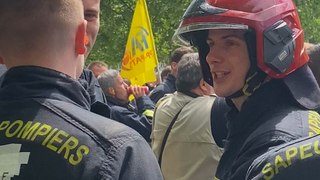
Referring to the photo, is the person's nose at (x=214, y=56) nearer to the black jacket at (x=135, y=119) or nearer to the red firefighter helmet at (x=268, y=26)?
the red firefighter helmet at (x=268, y=26)

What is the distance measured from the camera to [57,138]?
185cm

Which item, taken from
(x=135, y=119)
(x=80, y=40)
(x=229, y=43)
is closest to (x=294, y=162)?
(x=80, y=40)

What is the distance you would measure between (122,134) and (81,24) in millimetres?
383

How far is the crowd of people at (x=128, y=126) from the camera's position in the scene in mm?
1840

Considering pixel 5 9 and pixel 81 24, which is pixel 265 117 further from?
pixel 5 9

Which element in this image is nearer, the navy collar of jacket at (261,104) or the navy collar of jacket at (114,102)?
the navy collar of jacket at (261,104)

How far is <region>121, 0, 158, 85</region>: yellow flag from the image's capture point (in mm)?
8930

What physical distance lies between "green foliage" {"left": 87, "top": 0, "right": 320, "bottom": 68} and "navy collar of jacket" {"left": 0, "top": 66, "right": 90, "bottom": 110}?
15220 millimetres

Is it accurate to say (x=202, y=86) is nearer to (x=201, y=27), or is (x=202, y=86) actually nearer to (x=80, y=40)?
(x=201, y=27)

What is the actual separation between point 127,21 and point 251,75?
14800mm

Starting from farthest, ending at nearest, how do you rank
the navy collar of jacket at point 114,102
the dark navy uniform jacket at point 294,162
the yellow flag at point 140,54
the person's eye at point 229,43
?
the yellow flag at point 140,54
the navy collar of jacket at point 114,102
the person's eye at point 229,43
the dark navy uniform jacket at point 294,162

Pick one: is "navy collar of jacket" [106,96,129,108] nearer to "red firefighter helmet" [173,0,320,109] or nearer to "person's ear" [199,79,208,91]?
"person's ear" [199,79,208,91]

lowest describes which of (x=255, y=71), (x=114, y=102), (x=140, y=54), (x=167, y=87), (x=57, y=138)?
(x=167, y=87)

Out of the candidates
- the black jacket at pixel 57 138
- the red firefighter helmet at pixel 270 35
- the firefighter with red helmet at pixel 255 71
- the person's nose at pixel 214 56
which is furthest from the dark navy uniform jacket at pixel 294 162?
the person's nose at pixel 214 56
